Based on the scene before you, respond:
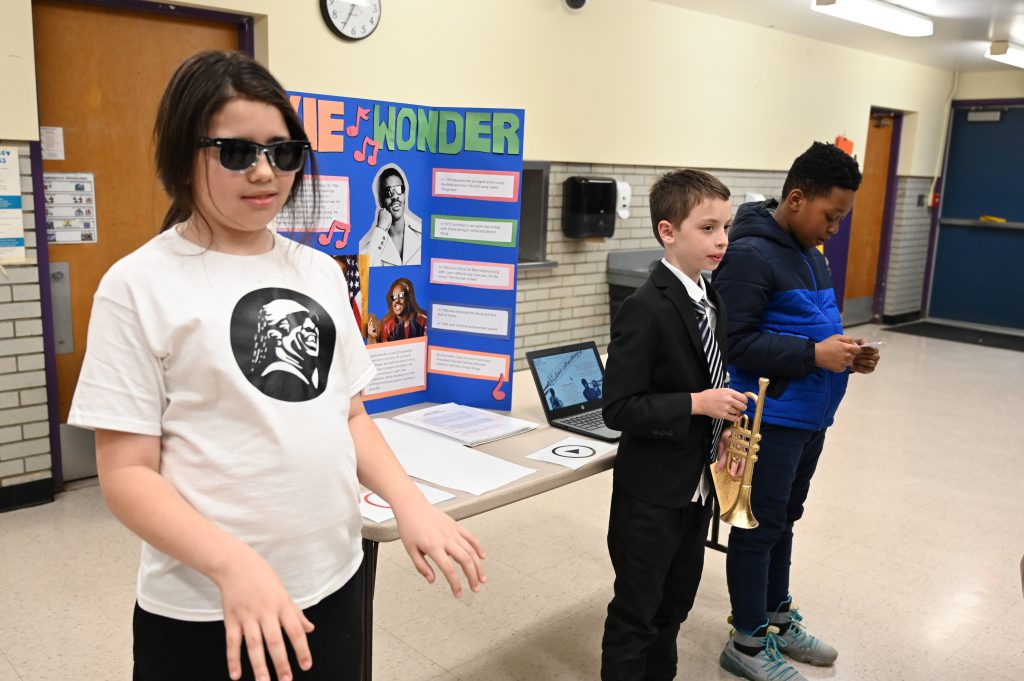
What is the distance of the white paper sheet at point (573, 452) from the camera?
81.9 inches

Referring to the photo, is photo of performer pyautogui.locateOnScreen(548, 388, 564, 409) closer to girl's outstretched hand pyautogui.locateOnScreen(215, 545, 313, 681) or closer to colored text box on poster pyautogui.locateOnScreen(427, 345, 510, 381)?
colored text box on poster pyautogui.locateOnScreen(427, 345, 510, 381)

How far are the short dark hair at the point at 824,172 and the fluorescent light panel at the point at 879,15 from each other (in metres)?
3.78

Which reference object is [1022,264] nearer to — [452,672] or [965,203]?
[965,203]

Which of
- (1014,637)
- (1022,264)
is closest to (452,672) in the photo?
(1014,637)

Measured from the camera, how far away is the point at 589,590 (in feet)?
9.76

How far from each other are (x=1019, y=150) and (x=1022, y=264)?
3.90 feet

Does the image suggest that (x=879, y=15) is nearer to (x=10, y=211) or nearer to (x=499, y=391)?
(x=499, y=391)

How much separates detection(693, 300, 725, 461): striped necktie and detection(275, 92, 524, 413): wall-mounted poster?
64 centimetres

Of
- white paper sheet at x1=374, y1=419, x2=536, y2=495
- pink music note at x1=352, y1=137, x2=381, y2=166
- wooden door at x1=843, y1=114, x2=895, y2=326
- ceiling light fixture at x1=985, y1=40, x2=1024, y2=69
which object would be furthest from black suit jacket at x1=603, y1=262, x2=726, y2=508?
wooden door at x1=843, y1=114, x2=895, y2=326

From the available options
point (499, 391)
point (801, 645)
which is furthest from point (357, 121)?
point (801, 645)

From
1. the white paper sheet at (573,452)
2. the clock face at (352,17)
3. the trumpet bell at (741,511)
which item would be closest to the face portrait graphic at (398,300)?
the white paper sheet at (573,452)

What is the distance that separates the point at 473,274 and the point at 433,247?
16cm

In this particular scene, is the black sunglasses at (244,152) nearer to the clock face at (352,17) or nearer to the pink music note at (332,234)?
the pink music note at (332,234)

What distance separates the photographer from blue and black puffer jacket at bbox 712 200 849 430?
88.4 inches
